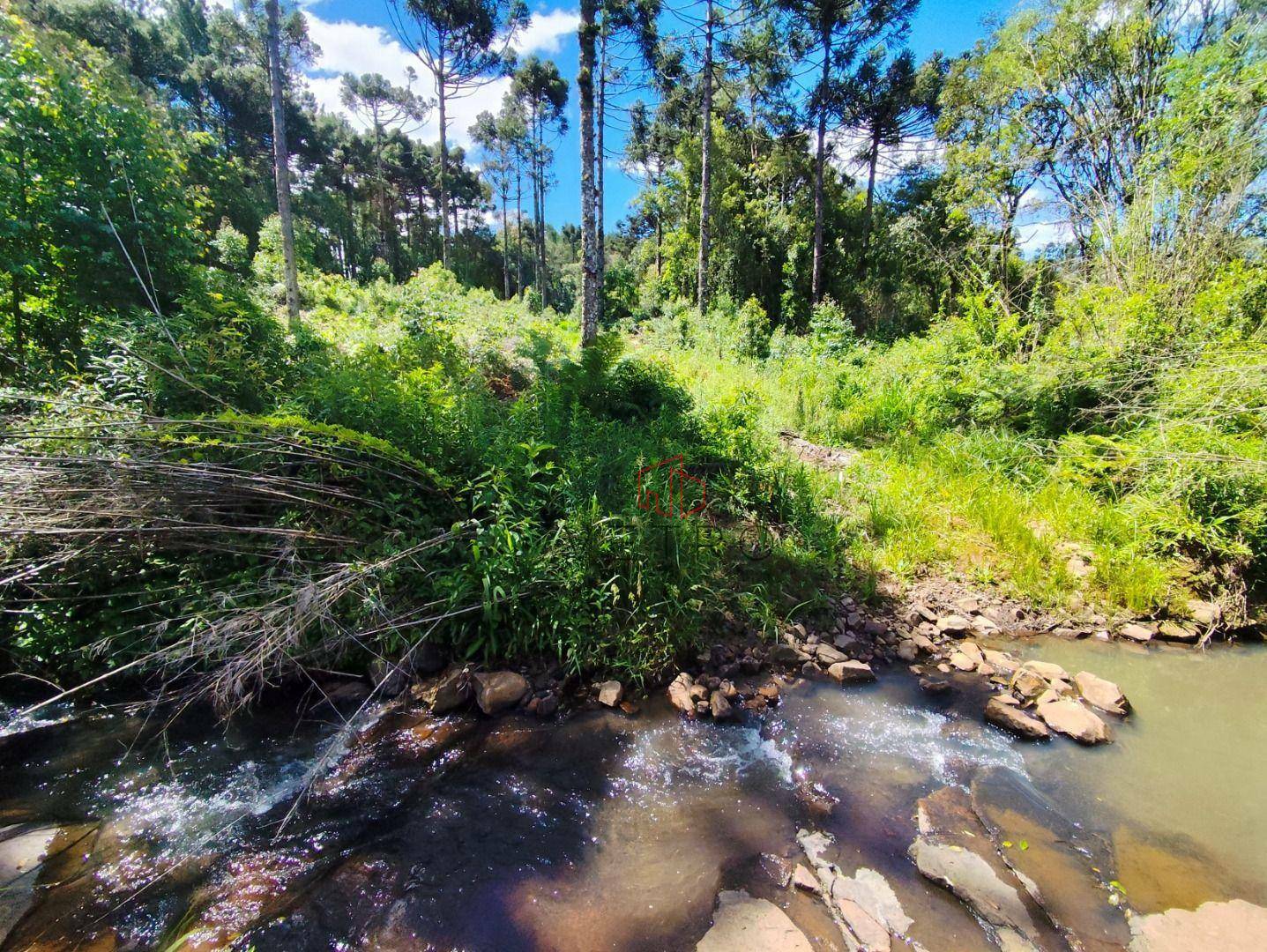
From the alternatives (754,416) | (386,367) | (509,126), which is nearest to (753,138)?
(509,126)

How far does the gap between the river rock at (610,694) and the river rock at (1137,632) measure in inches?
166

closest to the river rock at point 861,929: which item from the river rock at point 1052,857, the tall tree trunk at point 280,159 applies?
the river rock at point 1052,857

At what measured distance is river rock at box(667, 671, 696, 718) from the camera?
10.8ft

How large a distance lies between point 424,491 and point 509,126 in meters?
30.9

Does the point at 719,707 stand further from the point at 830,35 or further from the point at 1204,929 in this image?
the point at 830,35

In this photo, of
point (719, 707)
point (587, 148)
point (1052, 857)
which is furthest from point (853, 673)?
point (587, 148)

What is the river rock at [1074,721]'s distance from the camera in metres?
3.05

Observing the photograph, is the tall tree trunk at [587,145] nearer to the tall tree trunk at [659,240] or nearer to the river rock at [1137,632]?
the river rock at [1137,632]

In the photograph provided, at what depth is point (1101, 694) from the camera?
3.38 metres

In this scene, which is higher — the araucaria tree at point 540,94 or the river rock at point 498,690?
the araucaria tree at point 540,94

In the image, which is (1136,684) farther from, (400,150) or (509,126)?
(400,150)

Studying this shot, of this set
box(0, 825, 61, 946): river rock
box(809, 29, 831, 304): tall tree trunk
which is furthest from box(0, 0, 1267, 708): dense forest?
box(809, 29, 831, 304): tall tree trunk

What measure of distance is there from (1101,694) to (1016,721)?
82cm

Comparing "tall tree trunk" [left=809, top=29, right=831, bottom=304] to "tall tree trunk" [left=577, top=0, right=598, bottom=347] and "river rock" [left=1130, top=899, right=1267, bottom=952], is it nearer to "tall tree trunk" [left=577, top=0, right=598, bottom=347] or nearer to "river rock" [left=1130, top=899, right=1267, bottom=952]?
"tall tree trunk" [left=577, top=0, right=598, bottom=347]
